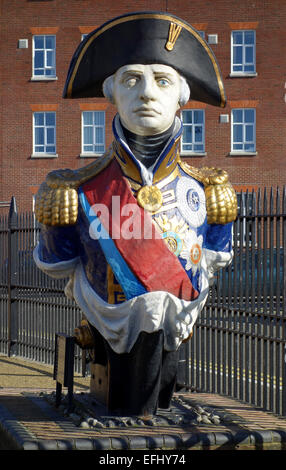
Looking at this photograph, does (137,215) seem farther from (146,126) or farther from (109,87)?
(109,87)

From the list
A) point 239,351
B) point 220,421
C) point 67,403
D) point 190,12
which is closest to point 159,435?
point 220,421

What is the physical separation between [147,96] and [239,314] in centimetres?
287

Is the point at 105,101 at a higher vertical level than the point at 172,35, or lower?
higher

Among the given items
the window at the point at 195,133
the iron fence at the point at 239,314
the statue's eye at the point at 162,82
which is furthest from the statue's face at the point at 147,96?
the window at the point at 195,133

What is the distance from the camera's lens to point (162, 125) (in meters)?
4.81

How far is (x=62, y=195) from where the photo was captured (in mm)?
4891

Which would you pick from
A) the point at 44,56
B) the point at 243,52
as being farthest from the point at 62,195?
the point at 44,56

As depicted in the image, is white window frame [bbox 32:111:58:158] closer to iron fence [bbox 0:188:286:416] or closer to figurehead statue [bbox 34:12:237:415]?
iron fence [bbox 0:188:286:416]

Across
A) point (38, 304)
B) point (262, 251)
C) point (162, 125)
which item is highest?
point (162, 125)
